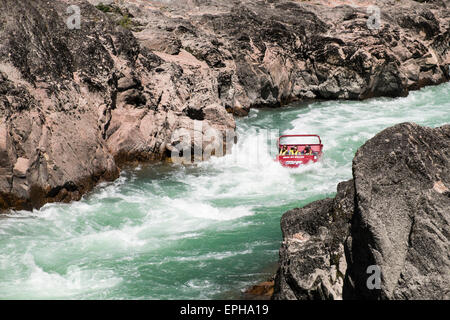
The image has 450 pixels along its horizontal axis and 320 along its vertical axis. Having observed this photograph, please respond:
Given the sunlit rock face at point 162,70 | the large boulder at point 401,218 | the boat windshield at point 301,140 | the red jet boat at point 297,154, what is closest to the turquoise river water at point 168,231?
the red jet boat at point 297,154

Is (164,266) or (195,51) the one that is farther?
(195,51)

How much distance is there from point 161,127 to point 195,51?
719cm

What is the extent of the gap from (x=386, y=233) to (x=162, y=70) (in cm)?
1501

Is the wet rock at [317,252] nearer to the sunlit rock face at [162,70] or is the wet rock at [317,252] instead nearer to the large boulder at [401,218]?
the large boulder at [401,218]

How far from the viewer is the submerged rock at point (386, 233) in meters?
6.27

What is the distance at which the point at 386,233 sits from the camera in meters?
6.43

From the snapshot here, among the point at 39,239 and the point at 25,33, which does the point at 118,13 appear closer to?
the point at 25,33

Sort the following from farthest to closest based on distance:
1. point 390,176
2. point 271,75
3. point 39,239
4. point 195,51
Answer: point 271,75 < point 195,51 < point 39,239 < point 390,176

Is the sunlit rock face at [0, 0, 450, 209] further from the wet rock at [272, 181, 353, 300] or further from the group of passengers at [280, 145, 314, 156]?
the wet rock at [272, 181, 353, 300]

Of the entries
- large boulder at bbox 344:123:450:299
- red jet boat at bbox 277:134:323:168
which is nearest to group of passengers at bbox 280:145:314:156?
red jet boat at bbox 277:134:323:168

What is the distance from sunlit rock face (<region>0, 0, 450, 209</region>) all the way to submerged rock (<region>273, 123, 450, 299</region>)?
8.21 metres

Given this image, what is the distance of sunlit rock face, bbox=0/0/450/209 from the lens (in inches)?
545
